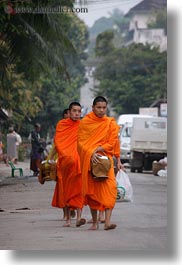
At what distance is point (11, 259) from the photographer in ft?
29.9

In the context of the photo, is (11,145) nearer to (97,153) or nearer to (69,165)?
(69,165)

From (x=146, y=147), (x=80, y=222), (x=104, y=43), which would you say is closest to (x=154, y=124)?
(x=146, y=147)

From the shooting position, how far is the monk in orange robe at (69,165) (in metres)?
11.8

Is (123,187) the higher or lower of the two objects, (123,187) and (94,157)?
the lower

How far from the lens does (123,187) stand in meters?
12.6

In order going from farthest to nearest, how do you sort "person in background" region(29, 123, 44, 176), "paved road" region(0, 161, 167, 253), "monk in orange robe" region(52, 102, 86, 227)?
"person in background" region(29, 123, 44, 176) → "monk in orange robe" region(52, 102, 86, 227) → "paved road" region(0, 161, 167, 253)

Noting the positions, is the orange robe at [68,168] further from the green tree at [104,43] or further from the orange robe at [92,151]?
the green tree at [104,43]

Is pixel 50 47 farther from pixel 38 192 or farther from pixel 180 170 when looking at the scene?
pixel 180 170

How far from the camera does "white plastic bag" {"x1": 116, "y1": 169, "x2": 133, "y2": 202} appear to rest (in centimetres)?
1241

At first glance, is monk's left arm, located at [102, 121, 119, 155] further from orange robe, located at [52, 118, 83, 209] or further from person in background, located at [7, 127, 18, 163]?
person in background, located at [7, 127, 18, 163]

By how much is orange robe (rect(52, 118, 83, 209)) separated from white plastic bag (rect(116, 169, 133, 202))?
2.53 ft

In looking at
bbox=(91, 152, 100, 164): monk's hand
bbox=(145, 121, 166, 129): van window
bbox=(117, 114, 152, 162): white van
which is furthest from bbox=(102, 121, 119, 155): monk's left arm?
bbox=(117, 114, 152, 162): white van

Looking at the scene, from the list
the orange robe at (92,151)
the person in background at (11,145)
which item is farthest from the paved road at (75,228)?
the person in background at (11,145)

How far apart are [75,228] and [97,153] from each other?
1.13 m
